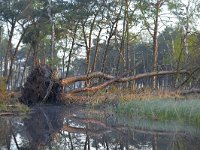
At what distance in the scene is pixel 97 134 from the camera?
1034 centimetres

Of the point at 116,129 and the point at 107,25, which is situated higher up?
the point at 107,25

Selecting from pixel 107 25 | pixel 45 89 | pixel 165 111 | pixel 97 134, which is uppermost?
pixel 107 25

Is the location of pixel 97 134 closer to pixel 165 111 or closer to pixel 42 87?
pixel 165 111

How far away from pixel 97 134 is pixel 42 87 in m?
10.2

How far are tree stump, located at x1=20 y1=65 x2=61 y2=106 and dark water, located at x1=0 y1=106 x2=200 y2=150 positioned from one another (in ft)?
19.8

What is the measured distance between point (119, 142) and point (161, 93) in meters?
12.2

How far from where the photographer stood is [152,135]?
10.1 meters

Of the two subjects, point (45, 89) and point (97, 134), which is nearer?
point (97, 134)

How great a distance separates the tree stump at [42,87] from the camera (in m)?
20.0

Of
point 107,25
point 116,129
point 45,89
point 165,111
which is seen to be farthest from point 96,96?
point 107,25

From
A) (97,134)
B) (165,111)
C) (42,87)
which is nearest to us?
(97,134)

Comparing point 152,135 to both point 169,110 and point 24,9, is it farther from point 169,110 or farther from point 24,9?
point 24,9

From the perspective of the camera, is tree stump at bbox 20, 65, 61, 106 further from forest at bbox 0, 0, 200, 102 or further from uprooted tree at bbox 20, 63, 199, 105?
forest at bbox 0, 0, 200, 102

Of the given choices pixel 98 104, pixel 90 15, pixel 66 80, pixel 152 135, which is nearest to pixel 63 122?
pixel 152 135
